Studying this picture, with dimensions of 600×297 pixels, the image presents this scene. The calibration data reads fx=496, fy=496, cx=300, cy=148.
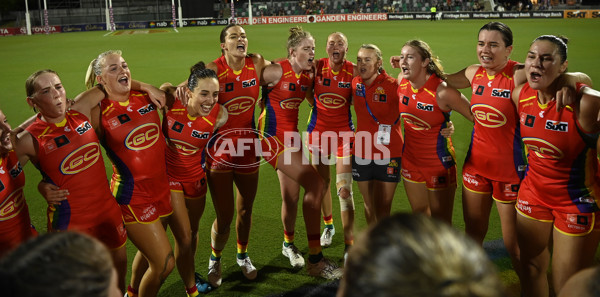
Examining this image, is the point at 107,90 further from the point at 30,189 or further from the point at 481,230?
the point at 30,189

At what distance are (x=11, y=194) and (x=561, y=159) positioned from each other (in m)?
4.39

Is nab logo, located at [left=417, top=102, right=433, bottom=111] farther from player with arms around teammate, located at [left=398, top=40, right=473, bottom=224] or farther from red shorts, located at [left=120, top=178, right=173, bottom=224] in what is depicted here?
red shorts, located at [left=120, top=178, right=173, bottom=224]

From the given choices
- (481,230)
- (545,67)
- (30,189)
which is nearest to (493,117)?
(545,67)

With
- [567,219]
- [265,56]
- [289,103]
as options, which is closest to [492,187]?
[567,219]

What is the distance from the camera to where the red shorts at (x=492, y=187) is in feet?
15.4

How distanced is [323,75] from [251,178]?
5.08 ft

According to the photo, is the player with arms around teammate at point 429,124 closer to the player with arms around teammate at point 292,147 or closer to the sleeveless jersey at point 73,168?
the player with arms around teammate at point 292,147

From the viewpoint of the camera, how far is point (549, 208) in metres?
4.07

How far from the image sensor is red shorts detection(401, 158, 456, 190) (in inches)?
205

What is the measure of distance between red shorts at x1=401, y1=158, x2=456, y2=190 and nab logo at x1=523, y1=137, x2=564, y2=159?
115cm

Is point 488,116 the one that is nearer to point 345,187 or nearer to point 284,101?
point 345,187

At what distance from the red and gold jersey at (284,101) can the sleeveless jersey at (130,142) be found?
173cm

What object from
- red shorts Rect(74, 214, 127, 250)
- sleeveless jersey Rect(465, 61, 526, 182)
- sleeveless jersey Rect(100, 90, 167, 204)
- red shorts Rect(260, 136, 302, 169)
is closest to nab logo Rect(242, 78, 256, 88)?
red shorts Rect(260, 136, 302, 169)

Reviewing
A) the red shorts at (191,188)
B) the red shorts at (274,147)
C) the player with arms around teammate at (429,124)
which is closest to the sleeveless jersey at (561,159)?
the player with arms around teammate at (429,124)
